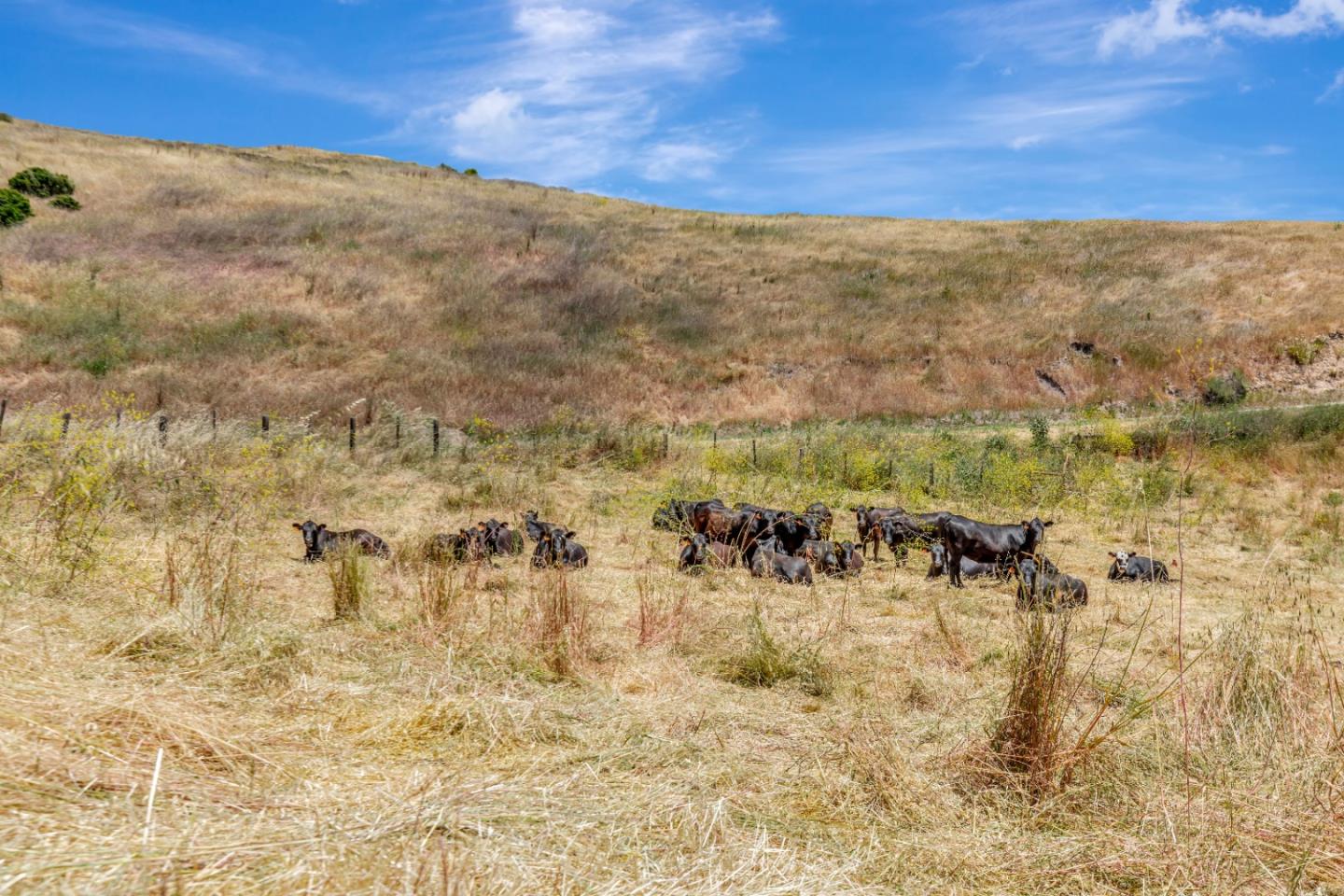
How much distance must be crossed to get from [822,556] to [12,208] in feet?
119

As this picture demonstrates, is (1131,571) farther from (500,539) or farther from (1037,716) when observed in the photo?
(500,539)

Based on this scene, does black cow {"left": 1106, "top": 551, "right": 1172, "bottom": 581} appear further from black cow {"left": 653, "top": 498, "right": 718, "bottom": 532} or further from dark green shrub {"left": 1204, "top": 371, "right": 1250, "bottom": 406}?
dark green shrub {"left": 1204, "top": 371, "right": 1250, "bottom": 406}

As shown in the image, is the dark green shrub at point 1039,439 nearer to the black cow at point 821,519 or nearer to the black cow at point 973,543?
the black cow at point 821,519

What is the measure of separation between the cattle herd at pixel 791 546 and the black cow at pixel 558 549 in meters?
0.01

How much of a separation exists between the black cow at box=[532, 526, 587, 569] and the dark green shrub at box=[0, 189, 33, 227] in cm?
3309

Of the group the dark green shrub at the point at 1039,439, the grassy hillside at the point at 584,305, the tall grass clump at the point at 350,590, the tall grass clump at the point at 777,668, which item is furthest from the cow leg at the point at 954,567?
the grassy hillside at the point at 584,305

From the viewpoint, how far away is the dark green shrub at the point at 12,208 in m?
32.3

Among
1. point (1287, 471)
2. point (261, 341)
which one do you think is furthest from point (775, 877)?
point (261, 341)

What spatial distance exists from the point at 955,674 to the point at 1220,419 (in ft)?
57.8

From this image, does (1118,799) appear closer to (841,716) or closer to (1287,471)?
(841,716)

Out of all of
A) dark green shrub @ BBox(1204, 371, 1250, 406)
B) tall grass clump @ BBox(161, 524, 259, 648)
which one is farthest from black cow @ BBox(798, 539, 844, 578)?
dark green shrub @ BBox(1204, 371, 1250, 406)

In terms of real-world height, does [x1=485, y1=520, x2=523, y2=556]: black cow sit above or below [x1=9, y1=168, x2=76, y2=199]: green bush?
below

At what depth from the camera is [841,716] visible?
5.18 meters

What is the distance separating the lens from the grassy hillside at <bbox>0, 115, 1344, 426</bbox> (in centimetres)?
2402
